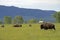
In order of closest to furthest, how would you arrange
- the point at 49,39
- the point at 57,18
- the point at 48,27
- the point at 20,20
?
the point at 49,39, the point at 48,27, the point at 57,18, the point at 20,20

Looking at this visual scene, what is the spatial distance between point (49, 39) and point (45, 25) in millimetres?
14392

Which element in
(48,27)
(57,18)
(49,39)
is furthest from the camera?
(57,18)

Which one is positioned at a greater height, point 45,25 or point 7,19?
point 45,25

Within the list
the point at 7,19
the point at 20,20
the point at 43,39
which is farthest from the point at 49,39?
the point at 7,19

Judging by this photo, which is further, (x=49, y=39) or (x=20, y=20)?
(x=20, y=20)

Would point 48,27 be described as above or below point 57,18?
above

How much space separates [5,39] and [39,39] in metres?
3.40

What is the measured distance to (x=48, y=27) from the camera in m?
34.9

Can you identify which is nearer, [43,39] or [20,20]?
Result: [43,39]

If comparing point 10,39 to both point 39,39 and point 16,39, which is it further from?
point 39,39

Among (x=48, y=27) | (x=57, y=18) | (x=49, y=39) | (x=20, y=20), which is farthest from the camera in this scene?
(x=20, y=20)

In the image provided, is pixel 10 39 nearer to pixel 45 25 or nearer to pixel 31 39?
pixel 31 39

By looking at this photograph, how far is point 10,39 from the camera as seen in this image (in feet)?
Result: 71.3

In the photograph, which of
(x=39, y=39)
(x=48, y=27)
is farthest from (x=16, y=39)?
(x=48, y=27)
